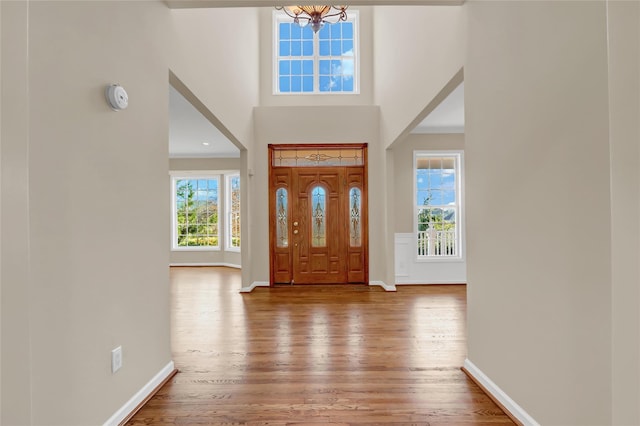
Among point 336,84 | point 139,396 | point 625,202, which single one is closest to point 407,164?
point 336,84

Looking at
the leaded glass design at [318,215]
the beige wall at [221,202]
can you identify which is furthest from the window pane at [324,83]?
the beige wall at [221,202]

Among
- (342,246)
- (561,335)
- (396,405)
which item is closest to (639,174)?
(561,335)

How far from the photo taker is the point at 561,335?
4.98 feet

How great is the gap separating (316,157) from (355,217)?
129 centimetres

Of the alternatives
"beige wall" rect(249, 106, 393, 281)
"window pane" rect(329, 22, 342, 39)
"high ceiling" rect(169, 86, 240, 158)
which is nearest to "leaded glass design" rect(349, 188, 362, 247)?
"beige wall" rect(249, 106, 393, 281)

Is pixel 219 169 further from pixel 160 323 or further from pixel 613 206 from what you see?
pixel 613 206

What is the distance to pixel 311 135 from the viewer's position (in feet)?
19.4

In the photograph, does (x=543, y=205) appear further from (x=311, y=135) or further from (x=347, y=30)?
(x=347, y=30)

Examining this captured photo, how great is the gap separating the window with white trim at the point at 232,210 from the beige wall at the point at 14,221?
24.5ft

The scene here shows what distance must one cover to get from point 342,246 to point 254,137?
247 cm

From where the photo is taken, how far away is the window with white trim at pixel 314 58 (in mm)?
6504

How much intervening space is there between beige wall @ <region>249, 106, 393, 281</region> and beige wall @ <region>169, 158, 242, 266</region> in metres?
2.65

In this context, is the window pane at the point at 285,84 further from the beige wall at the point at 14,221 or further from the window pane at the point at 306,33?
the beige wall at the point at 14,221

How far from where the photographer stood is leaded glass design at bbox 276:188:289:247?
6.07 m
